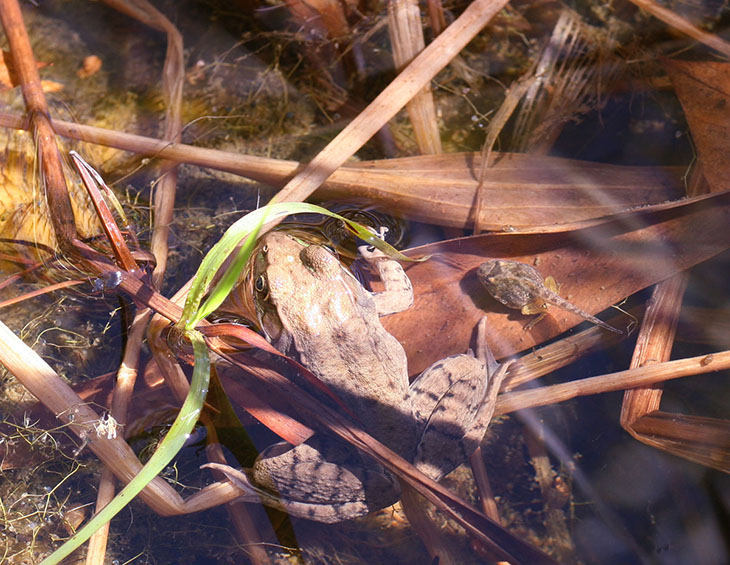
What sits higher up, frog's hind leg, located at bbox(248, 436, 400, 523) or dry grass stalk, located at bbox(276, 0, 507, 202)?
dry grass stalk, located at bbox(276, 0, 507, 202)

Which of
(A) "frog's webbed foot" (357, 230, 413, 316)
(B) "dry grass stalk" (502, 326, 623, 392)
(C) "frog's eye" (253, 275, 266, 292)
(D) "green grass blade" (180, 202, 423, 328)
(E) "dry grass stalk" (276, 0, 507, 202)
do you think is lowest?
(B) "dry grass stalk" (502, 326, 623, 392)

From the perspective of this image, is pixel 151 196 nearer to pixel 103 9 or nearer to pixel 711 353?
pixel 103 9

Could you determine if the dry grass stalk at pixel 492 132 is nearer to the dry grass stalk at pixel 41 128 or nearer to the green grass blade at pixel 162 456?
the green grass blade at pixel 162 456

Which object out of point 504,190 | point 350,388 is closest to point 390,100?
point 504,190

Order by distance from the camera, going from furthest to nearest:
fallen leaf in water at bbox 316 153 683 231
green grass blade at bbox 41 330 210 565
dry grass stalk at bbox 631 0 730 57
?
dry grass stalk at bbox 631 0 730 57
fallen leaf in water at bbox 316 153 683 231
green grass blade at bbox 41 330 210 565

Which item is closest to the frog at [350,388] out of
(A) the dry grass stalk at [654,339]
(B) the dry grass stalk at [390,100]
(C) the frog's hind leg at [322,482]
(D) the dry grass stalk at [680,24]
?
(C) the frog's hind leg at [322,482]

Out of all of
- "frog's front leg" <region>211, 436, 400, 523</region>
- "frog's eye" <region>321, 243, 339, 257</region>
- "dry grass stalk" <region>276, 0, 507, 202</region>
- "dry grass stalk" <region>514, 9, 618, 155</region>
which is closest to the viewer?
"frog's front leg" <region>211, 436, 400, 523</region>

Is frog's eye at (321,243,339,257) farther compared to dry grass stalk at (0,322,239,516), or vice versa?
frog's eye at (321,243,339,257)

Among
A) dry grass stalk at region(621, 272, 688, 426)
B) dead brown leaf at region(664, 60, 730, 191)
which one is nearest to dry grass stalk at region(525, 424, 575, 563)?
dry grass stalk at region(621, 272, 688, 426)

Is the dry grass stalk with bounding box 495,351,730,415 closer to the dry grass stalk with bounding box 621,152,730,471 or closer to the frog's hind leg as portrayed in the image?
the dry grass stalk with bounding box 621,152,730,471
